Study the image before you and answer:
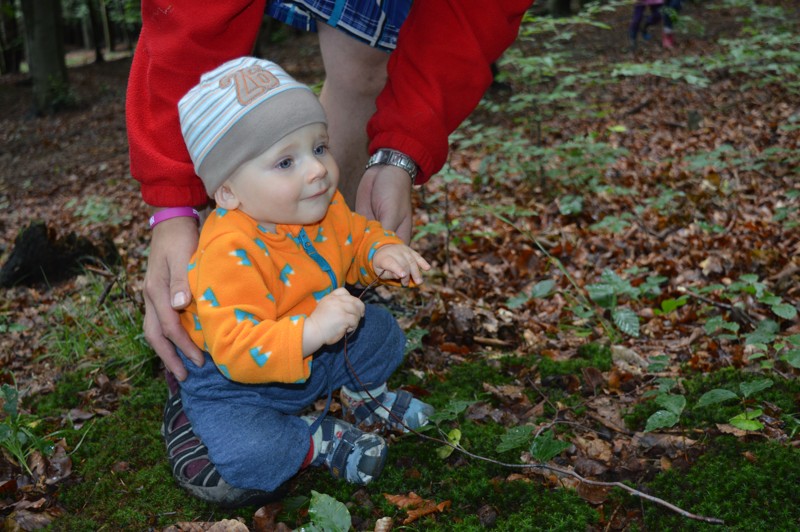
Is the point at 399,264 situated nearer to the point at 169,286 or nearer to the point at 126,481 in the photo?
the point at 169,286

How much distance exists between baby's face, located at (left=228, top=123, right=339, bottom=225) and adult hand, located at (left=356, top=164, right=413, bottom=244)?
0.45 m

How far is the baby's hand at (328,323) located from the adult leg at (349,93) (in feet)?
4.42

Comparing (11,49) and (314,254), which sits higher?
(314,254)

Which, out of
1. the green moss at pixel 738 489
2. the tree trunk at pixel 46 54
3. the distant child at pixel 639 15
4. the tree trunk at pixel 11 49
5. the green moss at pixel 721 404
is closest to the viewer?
the green moss at pixel 738 489

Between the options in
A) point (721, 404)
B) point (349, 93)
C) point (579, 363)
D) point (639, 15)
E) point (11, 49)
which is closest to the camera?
point (721, 404)

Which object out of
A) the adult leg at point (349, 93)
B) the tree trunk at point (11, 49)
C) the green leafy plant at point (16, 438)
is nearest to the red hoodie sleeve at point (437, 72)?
the adult leg at point (349, 93)

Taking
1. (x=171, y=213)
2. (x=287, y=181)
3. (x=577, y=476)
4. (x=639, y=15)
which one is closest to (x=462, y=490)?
(x=577, y=476)

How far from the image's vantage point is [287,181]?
1.95 m

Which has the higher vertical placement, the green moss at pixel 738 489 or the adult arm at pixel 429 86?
the adult arm at pixel 429 86

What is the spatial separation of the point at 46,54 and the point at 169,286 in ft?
47.5

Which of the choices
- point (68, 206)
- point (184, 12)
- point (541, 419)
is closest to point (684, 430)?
point (541, 419)

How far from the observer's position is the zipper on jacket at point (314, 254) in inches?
84.7

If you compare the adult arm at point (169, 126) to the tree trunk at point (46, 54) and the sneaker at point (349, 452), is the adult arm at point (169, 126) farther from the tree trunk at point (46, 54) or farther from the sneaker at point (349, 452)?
the tree trunk at point (46, 54)

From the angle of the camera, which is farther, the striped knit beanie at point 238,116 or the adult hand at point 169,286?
the adult hand at point 169,286
